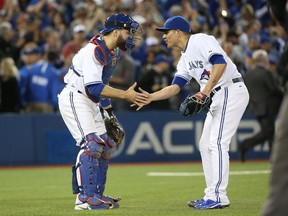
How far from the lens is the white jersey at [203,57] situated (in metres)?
9.30

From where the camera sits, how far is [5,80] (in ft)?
59.3

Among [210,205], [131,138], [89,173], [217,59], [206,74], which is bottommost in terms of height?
[131,138]

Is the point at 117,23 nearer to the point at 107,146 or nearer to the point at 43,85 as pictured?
the point at 107,146

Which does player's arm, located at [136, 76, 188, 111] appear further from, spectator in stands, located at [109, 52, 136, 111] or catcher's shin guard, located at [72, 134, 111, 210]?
spectator in stands, located at [109, 52, 136, 111]

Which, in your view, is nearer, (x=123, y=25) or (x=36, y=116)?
(x=123, y=25)

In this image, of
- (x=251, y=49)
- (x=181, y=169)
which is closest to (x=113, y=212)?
(x=181, y=169)

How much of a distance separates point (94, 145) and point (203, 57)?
168cm

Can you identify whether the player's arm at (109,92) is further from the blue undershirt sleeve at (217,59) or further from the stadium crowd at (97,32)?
the stadium crowd at (97,32)

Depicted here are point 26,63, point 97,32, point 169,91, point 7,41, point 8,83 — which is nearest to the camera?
point 169,91

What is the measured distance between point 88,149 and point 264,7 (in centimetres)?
1377

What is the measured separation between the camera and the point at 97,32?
66.4 feet

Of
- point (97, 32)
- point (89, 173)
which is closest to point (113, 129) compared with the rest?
point (89, 173)

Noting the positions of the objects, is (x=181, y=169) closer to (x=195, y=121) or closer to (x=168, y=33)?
(x=195, y=121)

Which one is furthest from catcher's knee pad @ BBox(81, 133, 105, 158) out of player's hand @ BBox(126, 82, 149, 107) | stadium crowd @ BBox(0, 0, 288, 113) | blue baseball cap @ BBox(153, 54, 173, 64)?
blue baseball cap @ BBox(153, 54, 173, 64)
